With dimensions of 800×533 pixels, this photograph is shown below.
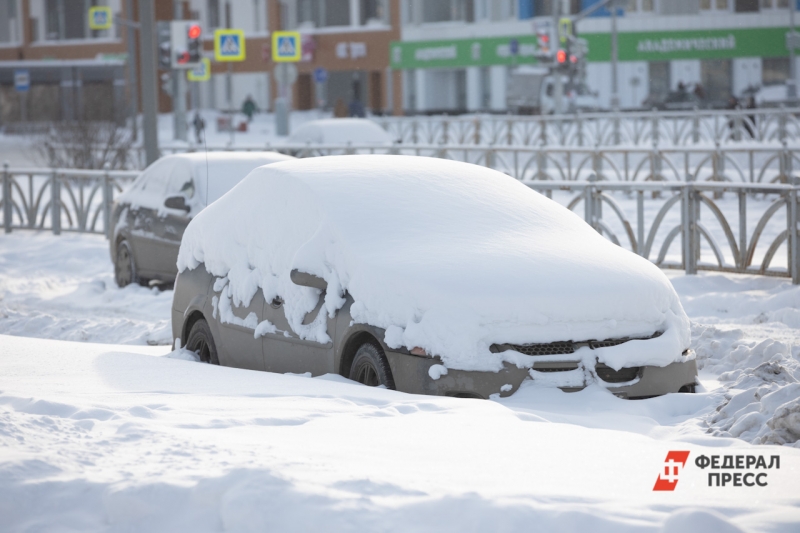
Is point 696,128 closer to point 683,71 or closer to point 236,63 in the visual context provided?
point 683,71

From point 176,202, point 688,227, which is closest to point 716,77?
point 688,227

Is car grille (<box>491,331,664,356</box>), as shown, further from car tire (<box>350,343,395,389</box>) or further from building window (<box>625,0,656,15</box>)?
building window (<box>625,0,656,15</box>)

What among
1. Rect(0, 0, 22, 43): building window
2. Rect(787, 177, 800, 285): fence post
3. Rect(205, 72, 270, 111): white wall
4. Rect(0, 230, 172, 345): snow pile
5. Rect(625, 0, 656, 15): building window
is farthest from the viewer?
Rect(0, 0, 22, 43): building window

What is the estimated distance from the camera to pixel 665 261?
12.0m

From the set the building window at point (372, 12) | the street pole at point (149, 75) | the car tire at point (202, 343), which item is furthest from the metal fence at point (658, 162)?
the building window at point (372, 12)

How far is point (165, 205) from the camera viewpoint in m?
11.9

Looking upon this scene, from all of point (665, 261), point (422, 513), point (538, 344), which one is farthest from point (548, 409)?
point (665, 261)

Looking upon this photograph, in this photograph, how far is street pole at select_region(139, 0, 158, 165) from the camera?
16203 millimetres

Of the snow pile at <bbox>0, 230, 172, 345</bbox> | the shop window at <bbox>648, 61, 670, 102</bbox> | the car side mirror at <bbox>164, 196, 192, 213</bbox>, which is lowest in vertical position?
the snow pile at <bbox>0, 230, 172, 345</bbox>

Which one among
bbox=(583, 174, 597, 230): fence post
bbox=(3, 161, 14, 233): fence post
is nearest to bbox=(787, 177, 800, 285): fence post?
bbox=(583, 174, 597, 230): fence post

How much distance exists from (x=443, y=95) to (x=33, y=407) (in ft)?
183

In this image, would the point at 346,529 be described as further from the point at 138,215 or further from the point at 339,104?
the point at 339,104

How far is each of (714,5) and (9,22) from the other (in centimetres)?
4292
